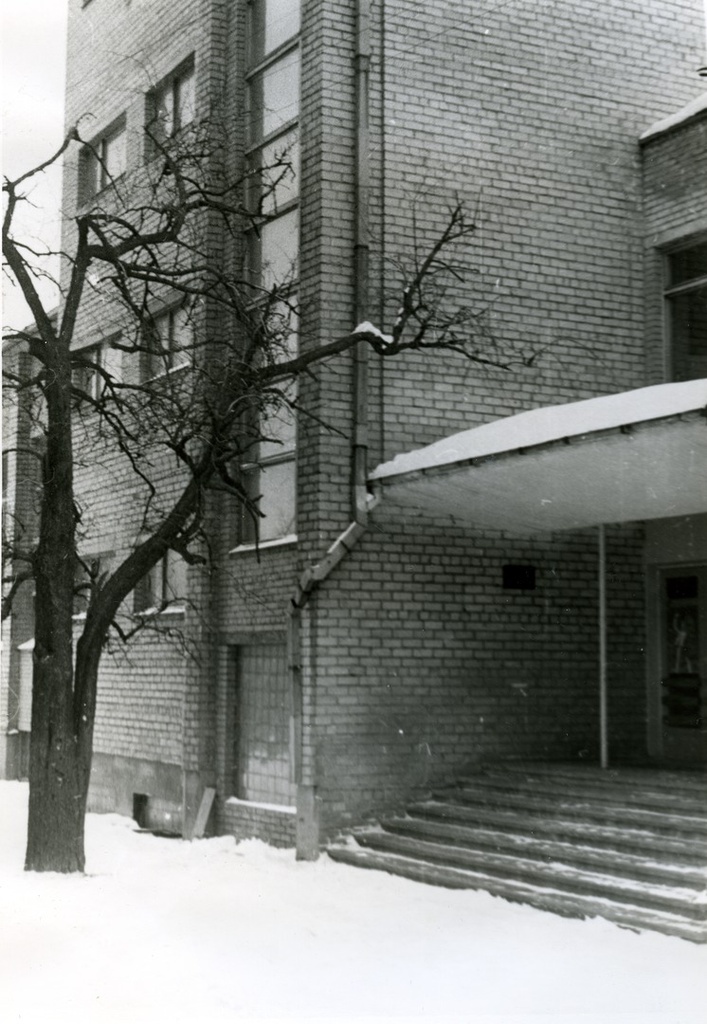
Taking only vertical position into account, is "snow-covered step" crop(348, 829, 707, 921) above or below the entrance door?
below

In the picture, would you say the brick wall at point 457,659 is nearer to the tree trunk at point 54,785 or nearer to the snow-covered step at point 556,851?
the snow-covered step at point 556,851

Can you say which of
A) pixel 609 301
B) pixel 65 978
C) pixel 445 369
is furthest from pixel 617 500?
pixel 65 978

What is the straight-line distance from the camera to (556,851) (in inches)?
383

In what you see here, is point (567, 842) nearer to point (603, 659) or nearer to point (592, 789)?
point (592, 789)

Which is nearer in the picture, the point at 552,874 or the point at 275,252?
the point at 552,874

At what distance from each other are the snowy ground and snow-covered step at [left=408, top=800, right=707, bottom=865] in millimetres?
1030

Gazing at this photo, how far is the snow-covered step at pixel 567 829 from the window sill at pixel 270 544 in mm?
2903

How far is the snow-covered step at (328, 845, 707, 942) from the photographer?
8047 millimetres

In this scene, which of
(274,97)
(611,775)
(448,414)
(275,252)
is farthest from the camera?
(274,97)

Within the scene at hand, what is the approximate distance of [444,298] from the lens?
1272cm

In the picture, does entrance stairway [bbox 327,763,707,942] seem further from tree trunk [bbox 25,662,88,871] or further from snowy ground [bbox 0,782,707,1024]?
tree trunk [bbox 25,662,88,871]

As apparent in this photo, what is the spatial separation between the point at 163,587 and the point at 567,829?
7649 mm

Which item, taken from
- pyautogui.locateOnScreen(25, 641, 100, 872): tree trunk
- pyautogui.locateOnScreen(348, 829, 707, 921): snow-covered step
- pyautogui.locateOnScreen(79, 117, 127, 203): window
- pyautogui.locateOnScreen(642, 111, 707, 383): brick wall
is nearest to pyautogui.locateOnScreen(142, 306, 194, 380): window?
pyautogui.locateOnScreen(79, 117, 127, 203): window

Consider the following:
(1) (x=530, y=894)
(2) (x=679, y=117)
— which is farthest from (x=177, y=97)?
(1) (x=530, y=894)
